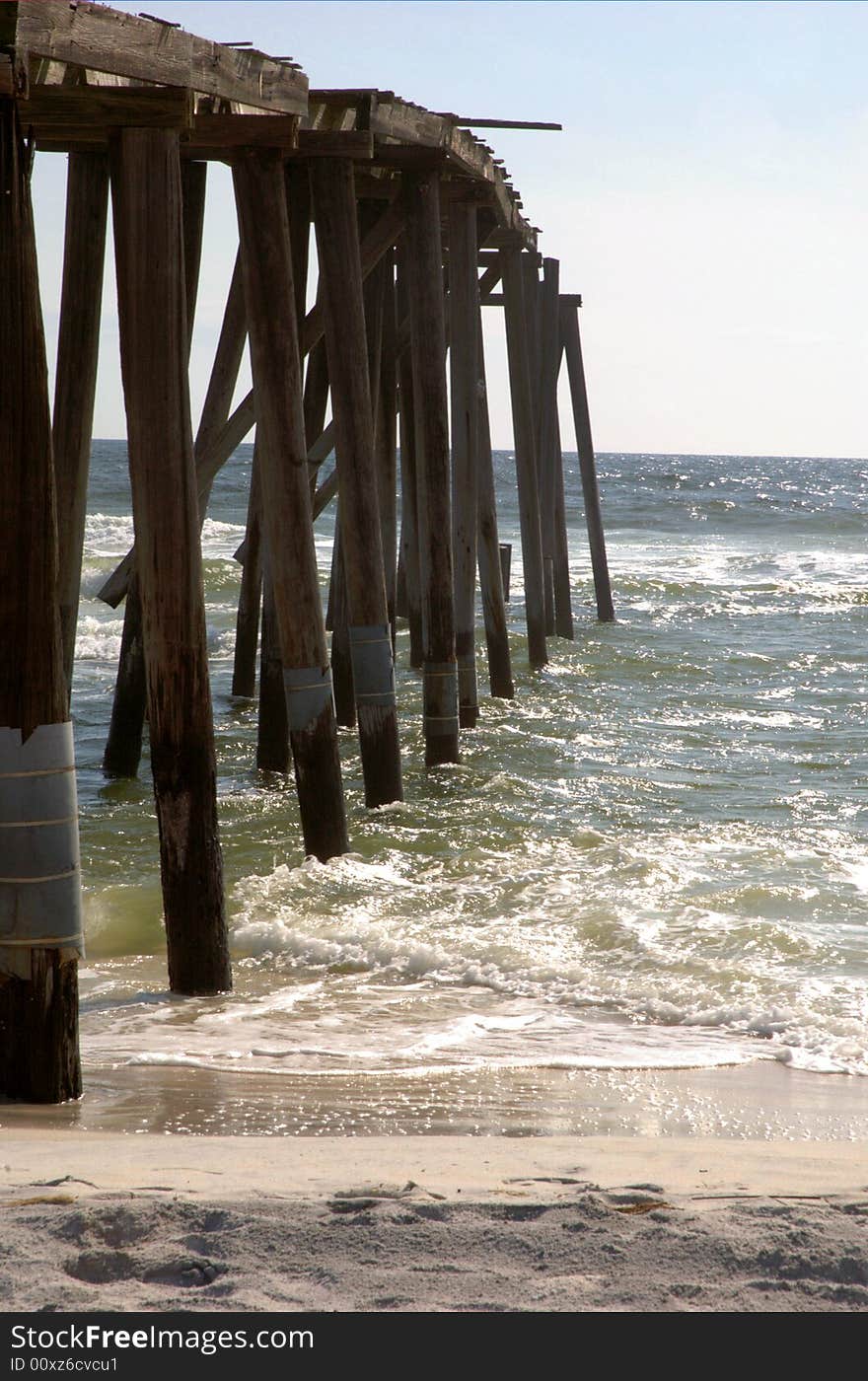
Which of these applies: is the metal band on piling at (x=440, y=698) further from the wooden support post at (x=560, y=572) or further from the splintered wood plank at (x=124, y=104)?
the wooden support post at (x=560, y=572)

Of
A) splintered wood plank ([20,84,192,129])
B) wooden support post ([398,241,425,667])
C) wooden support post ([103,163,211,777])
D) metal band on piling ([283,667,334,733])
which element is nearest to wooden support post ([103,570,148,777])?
wooden support post ([103,163,211,777])

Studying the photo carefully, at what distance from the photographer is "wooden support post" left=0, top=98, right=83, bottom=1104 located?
316 cm

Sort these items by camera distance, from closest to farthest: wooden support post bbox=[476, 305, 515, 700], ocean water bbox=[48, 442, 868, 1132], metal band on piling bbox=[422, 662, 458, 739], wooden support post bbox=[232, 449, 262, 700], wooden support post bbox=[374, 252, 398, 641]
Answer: ocean water bbox=[48, 442, 868, 1132] → metal band on piling bbox=[422, 662, 458, 739] → wooden support post bbox=[232, 449, 262, 700] → wooden support post bbox=[374, 252, 398, 641] → wooden support post bbox=[476, 305, 515, 700]

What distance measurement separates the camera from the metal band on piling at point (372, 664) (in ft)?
20.9

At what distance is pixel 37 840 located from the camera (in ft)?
10.8

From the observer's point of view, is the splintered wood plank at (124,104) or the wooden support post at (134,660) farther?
the wooden support post at (134,660)

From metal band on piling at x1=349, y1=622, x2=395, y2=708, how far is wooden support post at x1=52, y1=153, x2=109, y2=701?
55.5 inches

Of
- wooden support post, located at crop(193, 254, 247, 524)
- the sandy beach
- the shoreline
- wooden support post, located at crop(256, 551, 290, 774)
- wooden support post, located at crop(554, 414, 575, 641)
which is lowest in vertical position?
the shoreline

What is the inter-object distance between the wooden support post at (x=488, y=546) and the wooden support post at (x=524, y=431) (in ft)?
1.34

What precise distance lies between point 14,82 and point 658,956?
3.51 metres

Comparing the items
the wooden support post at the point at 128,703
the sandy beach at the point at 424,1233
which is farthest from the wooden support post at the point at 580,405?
the sandy beach at the point at 424,1233

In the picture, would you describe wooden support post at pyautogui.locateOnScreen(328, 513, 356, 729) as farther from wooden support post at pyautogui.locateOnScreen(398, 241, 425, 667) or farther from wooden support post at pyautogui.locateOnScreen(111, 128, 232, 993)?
wooden support post at pyautogui.locateOnScreen(111, 128, 232, 993)
